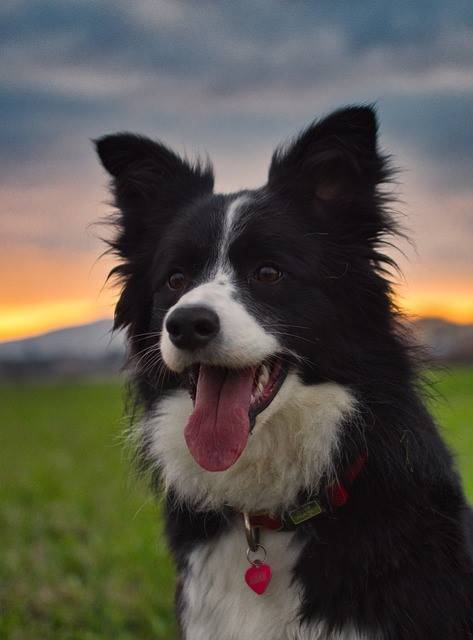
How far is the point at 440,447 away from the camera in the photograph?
12.3 ft

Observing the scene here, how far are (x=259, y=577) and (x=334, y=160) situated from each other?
1.79 m

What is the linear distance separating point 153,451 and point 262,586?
0.84 metres

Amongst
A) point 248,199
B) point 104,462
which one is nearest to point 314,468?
point 248,199

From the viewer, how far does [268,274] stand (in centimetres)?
377

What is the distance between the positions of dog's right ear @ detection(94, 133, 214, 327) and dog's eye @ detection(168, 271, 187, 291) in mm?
308

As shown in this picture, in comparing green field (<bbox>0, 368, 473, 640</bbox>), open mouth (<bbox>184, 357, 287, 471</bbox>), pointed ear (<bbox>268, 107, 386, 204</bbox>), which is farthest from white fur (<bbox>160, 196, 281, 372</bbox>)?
green field (<bbox>0, 368, 473, 640</bbox>)

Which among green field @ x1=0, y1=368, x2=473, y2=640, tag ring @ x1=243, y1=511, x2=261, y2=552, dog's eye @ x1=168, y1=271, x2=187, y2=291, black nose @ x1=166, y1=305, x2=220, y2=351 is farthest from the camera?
green field @ x1=0, y1=368, x2=473, y2=640

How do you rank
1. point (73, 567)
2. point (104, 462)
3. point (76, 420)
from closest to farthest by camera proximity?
point (73, 567) < point (104, 462) < point (76, 420)

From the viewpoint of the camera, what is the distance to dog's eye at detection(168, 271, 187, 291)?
12.9 ft

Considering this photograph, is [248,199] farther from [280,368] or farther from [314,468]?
[314,468]

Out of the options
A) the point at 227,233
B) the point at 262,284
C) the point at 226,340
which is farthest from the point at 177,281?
the point at 226,340

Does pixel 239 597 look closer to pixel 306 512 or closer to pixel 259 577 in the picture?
pixel 259 577

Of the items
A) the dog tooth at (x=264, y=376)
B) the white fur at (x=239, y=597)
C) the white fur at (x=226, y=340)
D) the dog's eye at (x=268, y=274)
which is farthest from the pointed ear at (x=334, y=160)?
the white fur at (x=239, y=597)

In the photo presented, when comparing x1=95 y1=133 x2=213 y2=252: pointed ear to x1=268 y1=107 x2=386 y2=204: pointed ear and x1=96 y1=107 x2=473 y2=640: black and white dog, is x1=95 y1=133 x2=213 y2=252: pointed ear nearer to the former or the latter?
x1=96 y1=107 x2=473 y2=640: black and white dog
